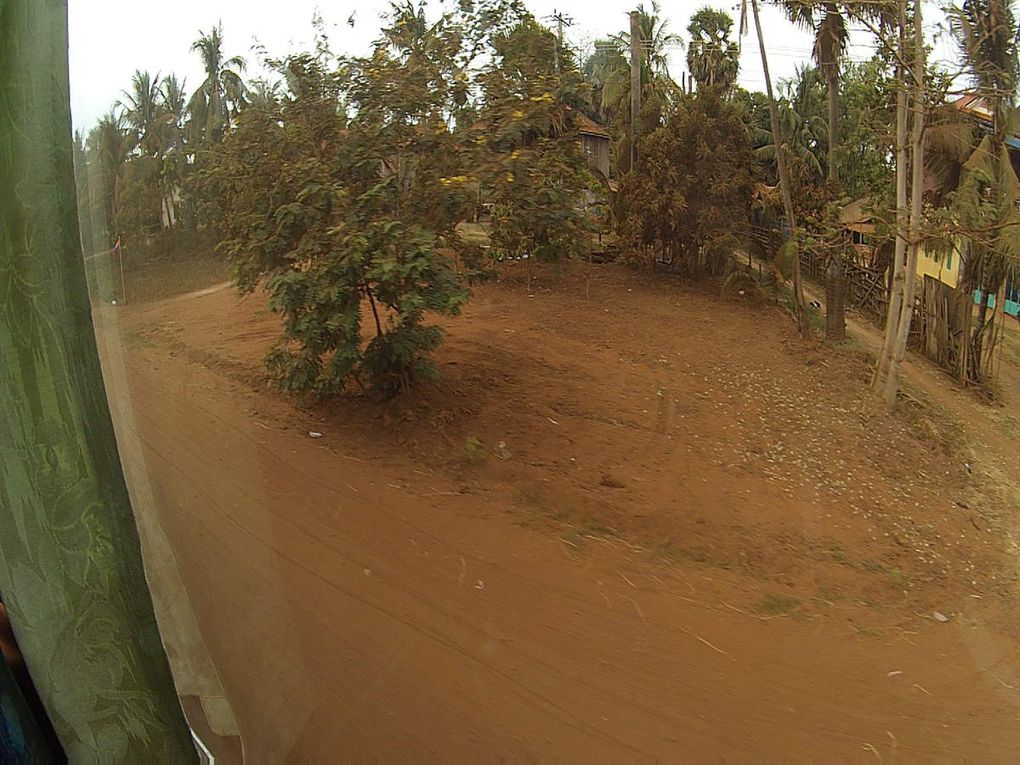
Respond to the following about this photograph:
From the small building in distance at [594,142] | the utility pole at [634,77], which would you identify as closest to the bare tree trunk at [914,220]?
the utility pole at [634,77]

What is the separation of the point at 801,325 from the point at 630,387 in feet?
2.47

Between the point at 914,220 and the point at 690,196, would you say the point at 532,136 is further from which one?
the point at 914,220

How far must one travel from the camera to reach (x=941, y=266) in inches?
114

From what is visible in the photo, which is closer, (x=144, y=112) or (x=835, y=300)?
(x=144, y=112)

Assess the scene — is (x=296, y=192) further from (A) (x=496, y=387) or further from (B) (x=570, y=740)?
(B) (x=570, y=740)

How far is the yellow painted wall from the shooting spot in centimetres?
285

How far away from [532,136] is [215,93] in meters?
1.24

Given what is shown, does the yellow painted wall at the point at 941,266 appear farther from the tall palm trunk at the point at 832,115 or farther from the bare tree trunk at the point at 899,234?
the tall palm trunk at the point at 832,115

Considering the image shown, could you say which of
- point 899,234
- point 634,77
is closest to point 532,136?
point 634,77

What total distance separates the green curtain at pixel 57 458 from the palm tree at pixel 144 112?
0.62 meters

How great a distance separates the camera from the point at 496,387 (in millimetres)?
3324

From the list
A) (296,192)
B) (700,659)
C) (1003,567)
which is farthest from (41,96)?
(1003,567)

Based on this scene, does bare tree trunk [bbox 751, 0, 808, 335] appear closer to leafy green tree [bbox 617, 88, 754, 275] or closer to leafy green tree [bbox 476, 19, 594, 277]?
leafy green tree [bbox 617, 88, 754, 275]

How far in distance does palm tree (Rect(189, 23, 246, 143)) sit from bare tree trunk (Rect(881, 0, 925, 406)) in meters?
2.42
